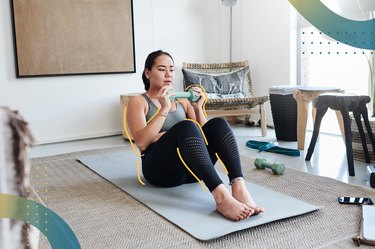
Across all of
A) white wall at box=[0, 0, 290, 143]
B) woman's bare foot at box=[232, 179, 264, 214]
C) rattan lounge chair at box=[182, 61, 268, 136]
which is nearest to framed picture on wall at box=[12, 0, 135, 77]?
white wall at box=[0, 0, 290, 143]

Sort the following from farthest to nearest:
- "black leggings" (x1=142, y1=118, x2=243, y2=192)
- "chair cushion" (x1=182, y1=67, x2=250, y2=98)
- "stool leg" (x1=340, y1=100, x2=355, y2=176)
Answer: "chair cushion" (x1=182, y1=67, x2=250, y2=98), "stool leg" (x1=340, y1=100, x2=355, y2=176), "black leggings" (x1=142, y1=118, x2=243, y2=192)

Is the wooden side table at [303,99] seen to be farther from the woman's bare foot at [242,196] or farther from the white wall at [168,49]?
the woman's bare foot at [242,196]

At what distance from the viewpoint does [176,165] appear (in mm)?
1950

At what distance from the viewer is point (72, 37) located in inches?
150

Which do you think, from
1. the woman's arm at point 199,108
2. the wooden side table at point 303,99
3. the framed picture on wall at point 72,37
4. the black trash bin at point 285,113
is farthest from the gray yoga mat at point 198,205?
the framed picture on wall at point 72,37

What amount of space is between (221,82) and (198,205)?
7.90 feet

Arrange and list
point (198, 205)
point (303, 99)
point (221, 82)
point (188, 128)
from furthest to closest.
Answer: point (221, 82) → point (303, 99) → point (198, 205) → point (188, 128)

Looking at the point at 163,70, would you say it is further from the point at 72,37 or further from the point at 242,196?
the point at 72,37

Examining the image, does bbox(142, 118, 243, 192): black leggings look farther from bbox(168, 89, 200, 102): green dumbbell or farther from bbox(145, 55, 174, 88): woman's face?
bbox(145, 55, 174, 88): woman's face

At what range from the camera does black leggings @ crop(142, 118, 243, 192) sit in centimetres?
173

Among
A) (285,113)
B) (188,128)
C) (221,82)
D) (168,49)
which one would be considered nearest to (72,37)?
(168,49)

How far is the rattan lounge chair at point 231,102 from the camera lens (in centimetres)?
381

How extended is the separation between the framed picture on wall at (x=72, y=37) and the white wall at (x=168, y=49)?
0.09 m

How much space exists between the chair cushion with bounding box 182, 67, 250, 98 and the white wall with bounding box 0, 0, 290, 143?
1.16 ft
